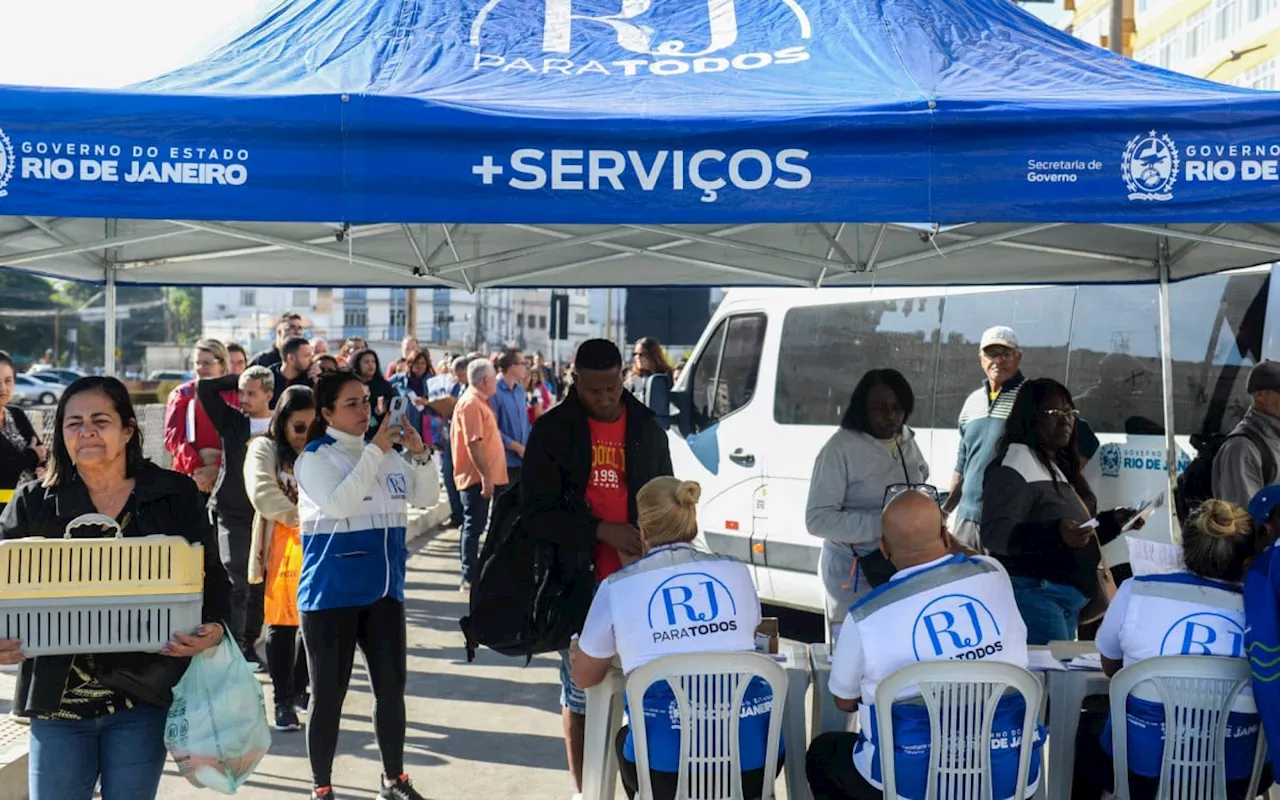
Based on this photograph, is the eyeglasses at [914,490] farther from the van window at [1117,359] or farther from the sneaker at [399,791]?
the van window at [1117,359]

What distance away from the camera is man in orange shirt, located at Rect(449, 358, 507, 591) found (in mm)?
9523

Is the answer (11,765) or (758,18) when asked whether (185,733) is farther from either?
(758,18)

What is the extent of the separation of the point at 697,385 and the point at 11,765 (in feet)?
18.1

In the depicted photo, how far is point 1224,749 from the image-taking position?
358cm

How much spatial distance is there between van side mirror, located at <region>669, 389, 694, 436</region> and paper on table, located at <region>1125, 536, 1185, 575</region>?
5289 mm

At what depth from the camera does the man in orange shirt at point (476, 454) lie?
31.2 ft

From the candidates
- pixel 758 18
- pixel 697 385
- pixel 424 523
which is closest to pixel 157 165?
pixel 758 18

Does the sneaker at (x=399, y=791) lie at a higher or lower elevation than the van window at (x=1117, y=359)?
lower

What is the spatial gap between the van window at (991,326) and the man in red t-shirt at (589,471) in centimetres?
344

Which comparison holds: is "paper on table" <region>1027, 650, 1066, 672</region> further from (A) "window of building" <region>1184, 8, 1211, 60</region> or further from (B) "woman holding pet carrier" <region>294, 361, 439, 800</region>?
(A) "window of building" <region>1184, 8, 1211, 60</region>

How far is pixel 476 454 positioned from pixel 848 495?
4881mm

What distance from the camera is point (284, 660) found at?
5957 millimetres

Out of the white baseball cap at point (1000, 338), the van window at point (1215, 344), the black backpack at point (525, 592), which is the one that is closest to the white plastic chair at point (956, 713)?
the black backpack at point (525, 592)

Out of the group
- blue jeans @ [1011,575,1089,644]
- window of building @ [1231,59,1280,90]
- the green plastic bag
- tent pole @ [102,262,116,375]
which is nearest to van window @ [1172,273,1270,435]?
blue jeans @ [1011,575,1089,644]
